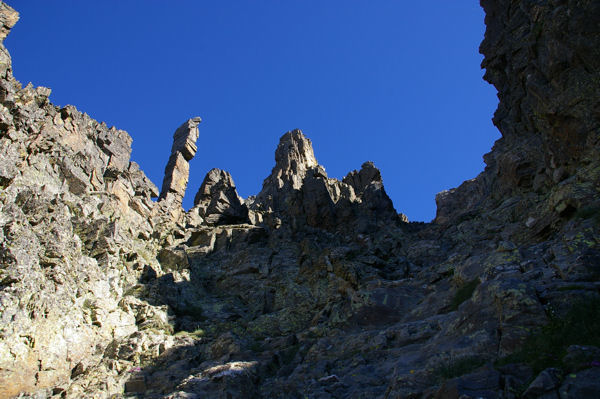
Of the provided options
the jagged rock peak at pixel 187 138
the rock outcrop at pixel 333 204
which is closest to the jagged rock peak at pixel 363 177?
the rock outcrop at pixel 333 204

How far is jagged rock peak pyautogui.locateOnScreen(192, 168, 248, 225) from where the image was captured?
58.2m

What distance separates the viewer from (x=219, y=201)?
199 feet

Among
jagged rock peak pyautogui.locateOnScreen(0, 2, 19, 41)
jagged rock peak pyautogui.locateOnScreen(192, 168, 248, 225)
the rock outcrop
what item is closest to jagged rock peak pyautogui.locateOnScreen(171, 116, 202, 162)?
jagged rock peak pyautogui.locateOnScreen(192, 168, 248, 225)

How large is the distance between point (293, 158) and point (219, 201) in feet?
62.2

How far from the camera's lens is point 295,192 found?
54625 millimetres

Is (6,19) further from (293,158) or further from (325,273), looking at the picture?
(293,158)

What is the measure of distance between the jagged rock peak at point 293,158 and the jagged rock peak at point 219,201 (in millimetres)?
7995

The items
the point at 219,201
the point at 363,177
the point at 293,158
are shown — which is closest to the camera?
the point at 219,201

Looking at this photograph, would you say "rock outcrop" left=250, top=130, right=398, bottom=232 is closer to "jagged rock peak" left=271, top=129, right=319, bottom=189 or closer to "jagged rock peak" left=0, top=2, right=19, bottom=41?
"jagged rock peak" left=271, top=129, right=319, bottom=189

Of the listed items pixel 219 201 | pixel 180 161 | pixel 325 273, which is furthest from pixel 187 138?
pixel 325 273

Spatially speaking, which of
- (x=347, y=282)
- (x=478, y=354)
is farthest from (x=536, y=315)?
(x=347, y=282)

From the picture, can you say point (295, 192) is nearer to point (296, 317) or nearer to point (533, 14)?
point (296, 317)

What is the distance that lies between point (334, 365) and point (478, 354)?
29.3 ft

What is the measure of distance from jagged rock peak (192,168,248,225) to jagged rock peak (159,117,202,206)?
3435 millimetres
